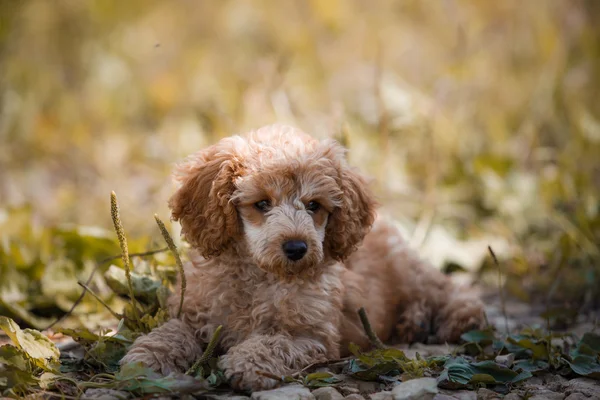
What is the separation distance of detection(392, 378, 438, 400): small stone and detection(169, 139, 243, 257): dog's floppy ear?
1.11 meters

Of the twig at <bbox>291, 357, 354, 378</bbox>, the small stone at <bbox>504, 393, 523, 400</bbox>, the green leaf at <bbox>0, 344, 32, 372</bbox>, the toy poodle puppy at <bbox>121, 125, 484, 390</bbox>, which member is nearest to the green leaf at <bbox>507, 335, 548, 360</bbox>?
the small stone at <bbox>504, 393, 523, 400</bbox>

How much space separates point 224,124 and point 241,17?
9.76 ft

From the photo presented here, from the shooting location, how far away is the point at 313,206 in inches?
145

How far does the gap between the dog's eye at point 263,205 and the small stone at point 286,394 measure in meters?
0.90

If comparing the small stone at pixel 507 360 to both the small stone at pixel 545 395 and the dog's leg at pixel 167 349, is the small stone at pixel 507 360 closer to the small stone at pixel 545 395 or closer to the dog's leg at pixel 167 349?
the small stone at pixel 545 395

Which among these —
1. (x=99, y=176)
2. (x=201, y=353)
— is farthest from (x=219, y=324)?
(x=99, y=176)

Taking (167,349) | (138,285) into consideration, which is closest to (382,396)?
(167,349)

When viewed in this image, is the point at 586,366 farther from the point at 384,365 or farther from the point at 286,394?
the point at 286,394

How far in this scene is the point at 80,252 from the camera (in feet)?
15.8

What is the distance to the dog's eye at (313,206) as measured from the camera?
3656 mm

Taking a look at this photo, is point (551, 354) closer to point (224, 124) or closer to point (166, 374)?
point (166, 374)

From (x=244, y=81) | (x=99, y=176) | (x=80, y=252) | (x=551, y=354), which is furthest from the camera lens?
(x=244, y=81)

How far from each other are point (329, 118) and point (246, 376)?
3.89 metres

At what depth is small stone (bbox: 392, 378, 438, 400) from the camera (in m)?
3.04
